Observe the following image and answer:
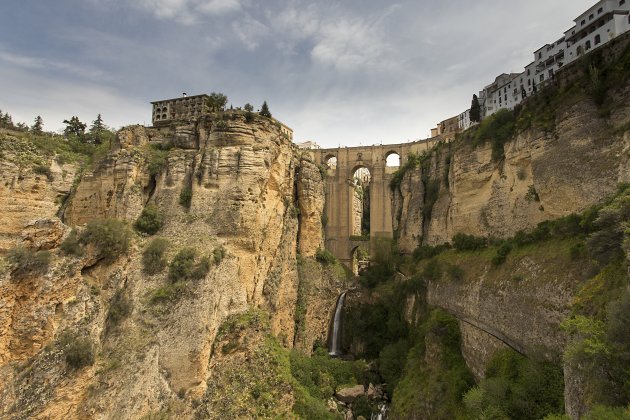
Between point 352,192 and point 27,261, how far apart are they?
2842 cm

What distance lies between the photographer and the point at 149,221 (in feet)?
73.3

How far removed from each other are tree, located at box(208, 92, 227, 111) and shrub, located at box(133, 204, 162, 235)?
884cm

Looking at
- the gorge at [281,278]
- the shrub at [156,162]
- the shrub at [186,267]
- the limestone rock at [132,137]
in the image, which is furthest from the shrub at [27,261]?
the limestone rock at [132,137]

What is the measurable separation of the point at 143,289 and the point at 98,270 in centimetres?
232

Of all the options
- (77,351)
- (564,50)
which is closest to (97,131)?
(77,351)

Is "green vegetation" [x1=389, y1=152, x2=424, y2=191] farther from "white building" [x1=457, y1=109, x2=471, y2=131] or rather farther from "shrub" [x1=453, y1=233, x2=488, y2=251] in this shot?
"white building" [x1=457, y1=109, x2=471, y2=131]

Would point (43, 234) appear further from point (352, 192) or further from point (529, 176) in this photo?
point (352, 192)

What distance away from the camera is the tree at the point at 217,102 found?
28177 mm

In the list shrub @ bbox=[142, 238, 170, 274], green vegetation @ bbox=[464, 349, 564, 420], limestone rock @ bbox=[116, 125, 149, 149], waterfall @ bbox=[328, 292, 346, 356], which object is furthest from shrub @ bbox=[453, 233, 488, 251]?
limestone rock @ bbox=[116, 125, 149, 149]

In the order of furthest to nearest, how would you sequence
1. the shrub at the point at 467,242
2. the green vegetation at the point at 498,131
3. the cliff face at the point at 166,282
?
the shrub at the point at 467,242
the green vegetation at the point at 498,131
the cliff face at the point at 166,282

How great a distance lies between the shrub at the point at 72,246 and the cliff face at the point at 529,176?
68.3 ft

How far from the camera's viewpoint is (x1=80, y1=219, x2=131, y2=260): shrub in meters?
18.9

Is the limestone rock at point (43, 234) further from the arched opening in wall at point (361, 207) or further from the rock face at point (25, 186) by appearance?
the arched opening in wall at point (361, 207)

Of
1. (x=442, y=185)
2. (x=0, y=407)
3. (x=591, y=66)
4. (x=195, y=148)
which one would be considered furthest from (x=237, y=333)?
(x=591, y=66)
